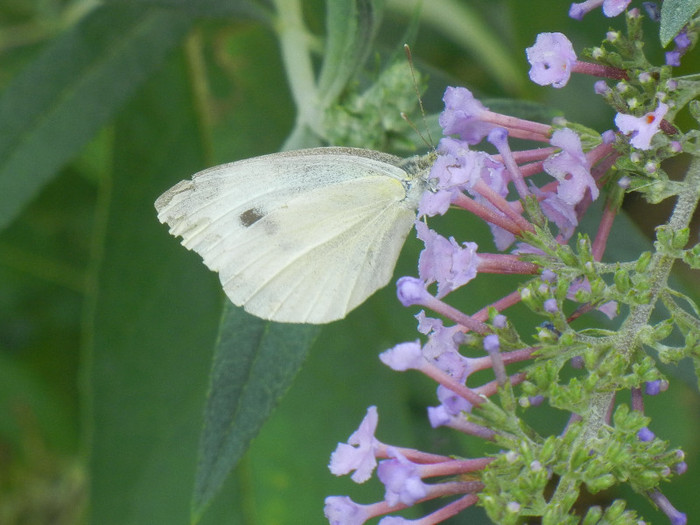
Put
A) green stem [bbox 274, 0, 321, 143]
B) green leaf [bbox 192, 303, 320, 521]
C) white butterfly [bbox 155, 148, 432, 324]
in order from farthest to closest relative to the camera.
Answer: green stem [bbox 274, 0, 321, 143] < white butterfly [bbox 155, 148, 432, 324] < green leaf [bbox 192, 303, 320, 521]

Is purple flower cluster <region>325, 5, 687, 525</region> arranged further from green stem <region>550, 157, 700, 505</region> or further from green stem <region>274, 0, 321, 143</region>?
green stem <region>274, 0, 321, 143</region>

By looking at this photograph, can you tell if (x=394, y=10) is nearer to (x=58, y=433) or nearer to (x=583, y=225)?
(x=583, y=225)

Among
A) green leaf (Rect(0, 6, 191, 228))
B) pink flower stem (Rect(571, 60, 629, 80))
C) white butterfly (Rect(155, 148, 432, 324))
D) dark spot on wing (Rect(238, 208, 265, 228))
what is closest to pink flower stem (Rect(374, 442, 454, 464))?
white butterfly (Rect(155, 148, 432, 324))

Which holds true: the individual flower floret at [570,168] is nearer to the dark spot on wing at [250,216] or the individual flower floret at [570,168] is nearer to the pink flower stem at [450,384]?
the pink flower stem at [450,384]

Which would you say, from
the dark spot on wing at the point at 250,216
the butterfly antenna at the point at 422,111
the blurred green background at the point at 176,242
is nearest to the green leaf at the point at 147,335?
the blurred green background at the point at 176,242

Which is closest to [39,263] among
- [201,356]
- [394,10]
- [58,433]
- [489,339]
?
[58,433]

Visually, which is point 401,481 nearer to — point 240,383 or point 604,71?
point 240,383
